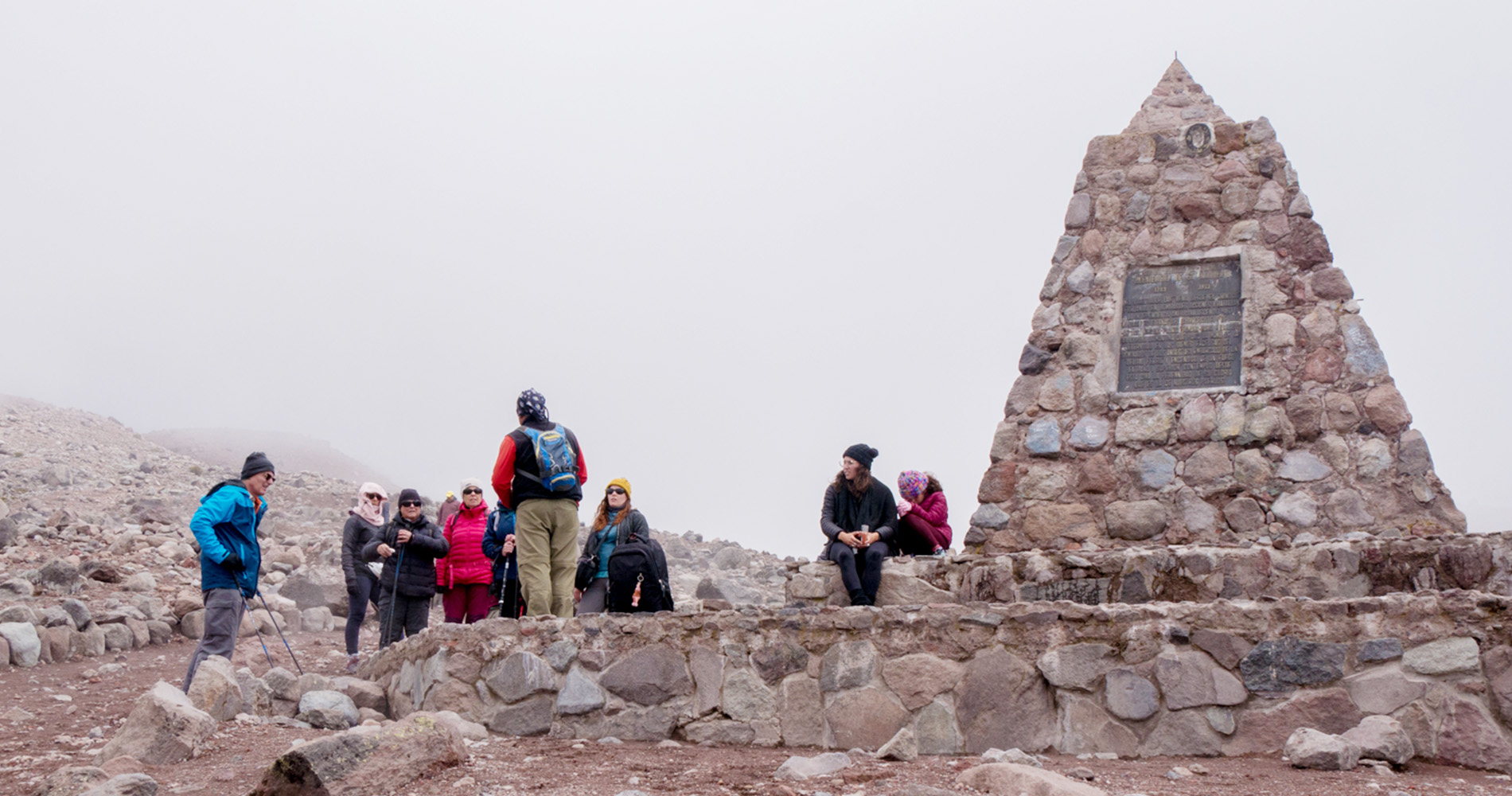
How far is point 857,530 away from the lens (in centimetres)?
729

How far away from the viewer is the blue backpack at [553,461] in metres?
6.44

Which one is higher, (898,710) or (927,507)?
(927,507)

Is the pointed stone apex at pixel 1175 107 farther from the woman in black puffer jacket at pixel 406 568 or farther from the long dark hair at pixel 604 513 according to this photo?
the woman in black puffer jacket at pixel 406 568

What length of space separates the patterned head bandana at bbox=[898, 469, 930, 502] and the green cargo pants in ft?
7.91

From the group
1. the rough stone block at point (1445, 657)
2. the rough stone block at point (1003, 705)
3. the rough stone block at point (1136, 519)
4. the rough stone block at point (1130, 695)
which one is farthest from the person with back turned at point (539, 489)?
the rough stone block at point (1136, 519)

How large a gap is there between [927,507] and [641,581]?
2.10m

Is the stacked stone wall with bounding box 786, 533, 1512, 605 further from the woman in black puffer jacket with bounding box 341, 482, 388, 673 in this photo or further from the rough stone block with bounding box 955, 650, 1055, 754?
the woman in black puffer jacket with bounding box 341, 482, 388, 673

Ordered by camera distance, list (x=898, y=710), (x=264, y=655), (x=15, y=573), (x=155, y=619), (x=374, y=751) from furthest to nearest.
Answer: (x=15, y=573)
(x=155, y=619)
(x=264, y=655)
(x=898, y=710)
(x=374, y=751)

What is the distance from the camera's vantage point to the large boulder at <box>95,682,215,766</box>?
4.88 meters

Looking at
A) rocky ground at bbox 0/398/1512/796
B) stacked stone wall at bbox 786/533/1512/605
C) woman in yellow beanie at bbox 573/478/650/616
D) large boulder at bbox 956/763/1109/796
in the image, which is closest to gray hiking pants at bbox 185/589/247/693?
rocky ground at bbox 0/398/1512/796

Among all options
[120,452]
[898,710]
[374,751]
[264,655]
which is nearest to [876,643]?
[898,710]

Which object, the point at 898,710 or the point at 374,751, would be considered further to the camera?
the point at 898,710

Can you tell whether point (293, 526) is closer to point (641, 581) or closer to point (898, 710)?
point (641, 581)

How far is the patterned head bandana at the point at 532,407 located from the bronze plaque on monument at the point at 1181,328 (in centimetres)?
472
